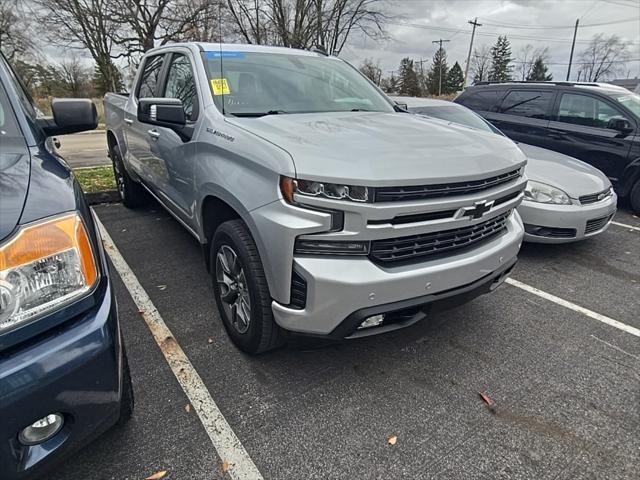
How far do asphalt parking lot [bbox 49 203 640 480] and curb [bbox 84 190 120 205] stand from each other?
2995 millimetres

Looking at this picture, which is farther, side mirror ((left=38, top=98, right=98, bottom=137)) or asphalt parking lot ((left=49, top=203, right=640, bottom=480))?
side mirror ((left=38, top=98, right=98, bottom=137))

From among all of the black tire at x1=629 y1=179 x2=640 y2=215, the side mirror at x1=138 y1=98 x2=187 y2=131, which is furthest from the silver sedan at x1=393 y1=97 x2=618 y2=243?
the side mirror at x1=138 y1=98 x2=187 y2=131

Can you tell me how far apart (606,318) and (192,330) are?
119 inches

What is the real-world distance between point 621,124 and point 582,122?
54cm

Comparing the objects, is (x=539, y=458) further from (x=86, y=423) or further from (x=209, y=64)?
(x=209, y=64)

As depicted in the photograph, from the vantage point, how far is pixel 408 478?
5.67 ft

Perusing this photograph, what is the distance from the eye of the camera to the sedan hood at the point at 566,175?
13.8 ft

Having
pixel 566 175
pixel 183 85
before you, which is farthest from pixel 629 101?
pixel 183 85

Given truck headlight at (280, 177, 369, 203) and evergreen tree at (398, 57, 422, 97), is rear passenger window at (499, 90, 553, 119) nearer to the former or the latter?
truck headlight at (280, 177, 369, 203)

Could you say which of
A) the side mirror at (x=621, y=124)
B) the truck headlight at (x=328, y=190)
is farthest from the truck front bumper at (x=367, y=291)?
the side mirror at (x=621, y=124)

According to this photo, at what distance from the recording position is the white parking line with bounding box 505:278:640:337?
2904mm

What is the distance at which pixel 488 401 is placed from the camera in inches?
85.3

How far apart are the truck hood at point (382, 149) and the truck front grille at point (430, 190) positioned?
3 centimetres

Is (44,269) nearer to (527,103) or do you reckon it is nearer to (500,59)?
(527,103)
